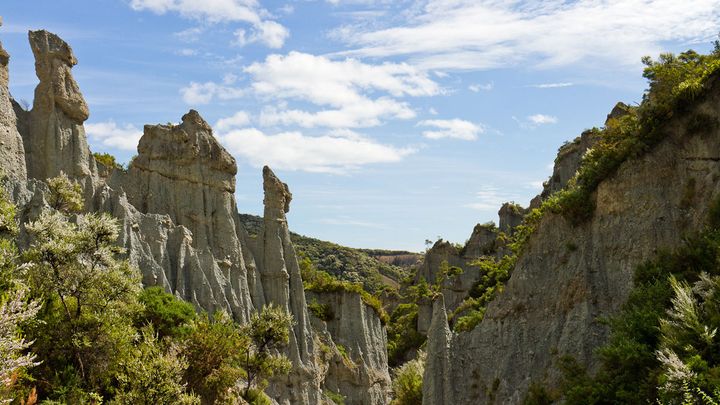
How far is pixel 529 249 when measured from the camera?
2434 centimetres

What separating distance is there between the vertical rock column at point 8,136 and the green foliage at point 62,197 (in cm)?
155

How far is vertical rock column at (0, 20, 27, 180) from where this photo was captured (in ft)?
101

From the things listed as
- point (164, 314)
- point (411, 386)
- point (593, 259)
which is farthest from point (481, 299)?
point (164, 314)

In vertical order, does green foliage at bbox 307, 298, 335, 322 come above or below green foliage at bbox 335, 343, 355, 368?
above

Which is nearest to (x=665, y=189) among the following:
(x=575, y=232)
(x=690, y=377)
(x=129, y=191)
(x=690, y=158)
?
(x=690, y=158)

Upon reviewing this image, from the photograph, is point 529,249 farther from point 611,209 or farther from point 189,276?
point 189,276

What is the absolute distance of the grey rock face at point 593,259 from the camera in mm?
19547

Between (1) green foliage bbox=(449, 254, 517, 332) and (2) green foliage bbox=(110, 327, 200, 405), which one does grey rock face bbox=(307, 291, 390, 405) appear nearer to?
(1) green foliage bbox=(449, 254, 517, 332)

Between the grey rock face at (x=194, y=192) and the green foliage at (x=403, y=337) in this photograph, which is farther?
the green foliage at (x=403, y=337)

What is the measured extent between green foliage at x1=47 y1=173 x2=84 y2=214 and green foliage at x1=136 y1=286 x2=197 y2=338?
522 centimetres

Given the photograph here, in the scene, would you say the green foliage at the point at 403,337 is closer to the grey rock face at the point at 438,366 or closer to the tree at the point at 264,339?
the tree at the point at 264,339

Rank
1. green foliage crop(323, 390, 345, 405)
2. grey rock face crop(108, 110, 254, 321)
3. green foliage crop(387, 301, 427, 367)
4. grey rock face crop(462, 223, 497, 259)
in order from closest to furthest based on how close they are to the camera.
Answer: grey rock face crop(108, 110, 254, 321) → green foliage crop(323, 390, 345, 405) → green foliage crop(387, 301, 427, 367) → grey rock face crop(462, 223, 497, 259)

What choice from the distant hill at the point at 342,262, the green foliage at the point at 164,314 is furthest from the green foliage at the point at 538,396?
the distant hill at the point at 342,262

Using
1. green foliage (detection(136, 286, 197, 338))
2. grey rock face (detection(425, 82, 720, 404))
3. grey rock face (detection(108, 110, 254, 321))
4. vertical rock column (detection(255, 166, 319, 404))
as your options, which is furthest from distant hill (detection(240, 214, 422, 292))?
→ grey rock face (detection(425, 82, 720, 404))
